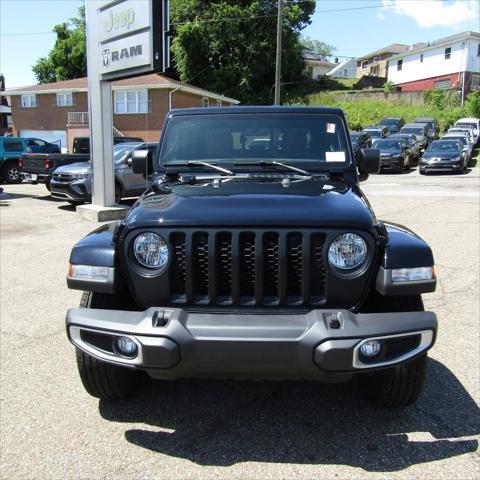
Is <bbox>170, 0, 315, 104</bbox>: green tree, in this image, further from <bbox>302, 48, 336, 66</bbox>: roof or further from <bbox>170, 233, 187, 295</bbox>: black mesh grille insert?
<bbox>170, 233, 187, 295</bbox>: black mesh grille insert

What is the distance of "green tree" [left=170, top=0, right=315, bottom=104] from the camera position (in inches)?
1735

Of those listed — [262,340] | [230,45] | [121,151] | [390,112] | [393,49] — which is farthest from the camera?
[393,49]

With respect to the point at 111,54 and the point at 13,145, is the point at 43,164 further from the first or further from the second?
the point at 13,145

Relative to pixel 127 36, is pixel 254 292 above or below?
below

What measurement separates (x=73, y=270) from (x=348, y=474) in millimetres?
1806

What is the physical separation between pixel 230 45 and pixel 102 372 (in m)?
45.7

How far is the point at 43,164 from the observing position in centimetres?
1407

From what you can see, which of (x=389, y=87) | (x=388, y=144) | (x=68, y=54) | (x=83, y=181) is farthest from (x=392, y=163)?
(x=68, y=54)

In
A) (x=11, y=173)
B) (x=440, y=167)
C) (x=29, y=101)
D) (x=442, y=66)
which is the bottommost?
(x=11, y=173)

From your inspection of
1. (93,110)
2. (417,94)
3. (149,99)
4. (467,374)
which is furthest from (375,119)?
(467,374)

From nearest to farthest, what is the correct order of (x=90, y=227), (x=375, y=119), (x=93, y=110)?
(x=90, y=227), (x=93, y=110), (x=375, y=119)

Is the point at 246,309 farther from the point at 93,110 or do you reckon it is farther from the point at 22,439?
the point at 93,110

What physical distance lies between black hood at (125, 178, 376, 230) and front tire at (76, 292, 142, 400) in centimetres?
51

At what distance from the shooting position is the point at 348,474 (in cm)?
255
